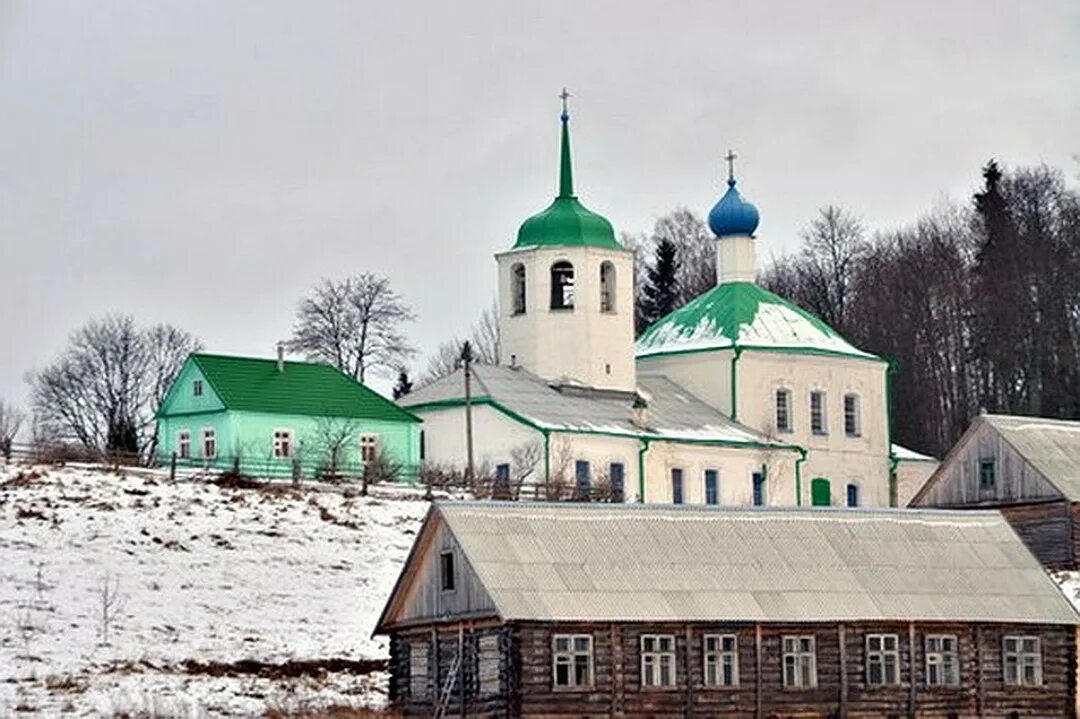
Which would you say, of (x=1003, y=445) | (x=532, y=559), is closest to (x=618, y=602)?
(x=532, y=559)

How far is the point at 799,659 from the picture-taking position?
51594 millimetres

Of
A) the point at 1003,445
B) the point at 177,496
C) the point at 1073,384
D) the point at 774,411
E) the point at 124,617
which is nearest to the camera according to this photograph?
the point at 124,617

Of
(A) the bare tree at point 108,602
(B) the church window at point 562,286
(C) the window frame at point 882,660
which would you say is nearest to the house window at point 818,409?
(B) the church window at point 562,286

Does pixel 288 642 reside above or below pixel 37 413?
below

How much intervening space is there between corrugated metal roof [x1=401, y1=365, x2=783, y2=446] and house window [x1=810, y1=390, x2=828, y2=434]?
2.43m

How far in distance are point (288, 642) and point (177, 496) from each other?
8979 millimetres

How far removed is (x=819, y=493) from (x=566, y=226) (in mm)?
9996

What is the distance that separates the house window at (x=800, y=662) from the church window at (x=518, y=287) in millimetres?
28859

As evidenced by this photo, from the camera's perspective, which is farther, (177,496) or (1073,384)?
(1073,384)

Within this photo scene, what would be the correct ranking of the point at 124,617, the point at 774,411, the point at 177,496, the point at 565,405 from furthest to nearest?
the point at 774,411, the point at 565,405, the point at 177,496, the point at 124,617

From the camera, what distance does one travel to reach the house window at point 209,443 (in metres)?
73.1

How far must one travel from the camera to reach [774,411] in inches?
3211

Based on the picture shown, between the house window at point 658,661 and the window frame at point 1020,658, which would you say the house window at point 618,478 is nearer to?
the window frame at point 1020,658

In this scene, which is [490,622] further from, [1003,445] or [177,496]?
[1003,445]
